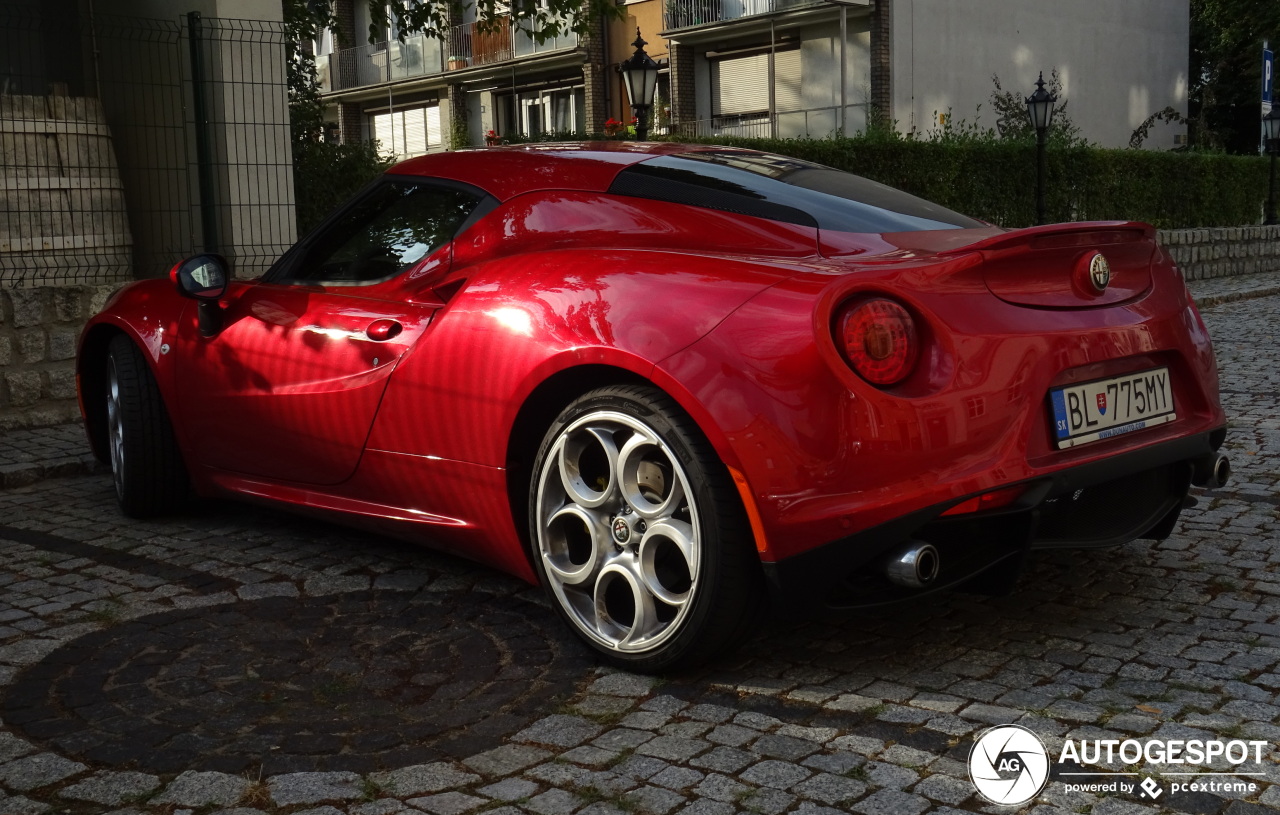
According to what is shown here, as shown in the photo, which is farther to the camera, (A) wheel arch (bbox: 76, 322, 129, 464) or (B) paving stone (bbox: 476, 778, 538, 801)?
(A) wheel arch (bbox: 76, 322, 129, 464)

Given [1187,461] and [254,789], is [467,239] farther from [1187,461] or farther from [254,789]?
[1187,461]

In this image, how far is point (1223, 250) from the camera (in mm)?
20750

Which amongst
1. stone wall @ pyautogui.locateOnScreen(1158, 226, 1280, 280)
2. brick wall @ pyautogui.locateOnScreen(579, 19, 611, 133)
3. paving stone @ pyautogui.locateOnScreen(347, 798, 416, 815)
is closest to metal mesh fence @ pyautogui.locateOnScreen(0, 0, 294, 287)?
paving stone @ pyautogui.locateOnScreen(347, 798, 416, 815)

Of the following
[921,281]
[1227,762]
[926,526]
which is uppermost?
[921,281]

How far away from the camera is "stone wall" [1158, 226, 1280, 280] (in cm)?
1947

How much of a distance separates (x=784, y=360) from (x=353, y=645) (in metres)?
1.45

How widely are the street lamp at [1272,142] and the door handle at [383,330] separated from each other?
22.8 metres

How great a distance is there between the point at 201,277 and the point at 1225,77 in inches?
1522

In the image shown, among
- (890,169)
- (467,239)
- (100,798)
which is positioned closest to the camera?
(100,798)

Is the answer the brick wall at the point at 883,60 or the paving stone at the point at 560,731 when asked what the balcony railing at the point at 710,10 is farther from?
the paving stone at the point at 560,731

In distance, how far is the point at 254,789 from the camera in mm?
2707

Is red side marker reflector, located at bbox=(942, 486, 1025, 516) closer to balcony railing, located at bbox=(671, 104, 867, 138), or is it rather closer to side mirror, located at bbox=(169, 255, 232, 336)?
side mirror, located at bbox=(169, 255, 232, 336)

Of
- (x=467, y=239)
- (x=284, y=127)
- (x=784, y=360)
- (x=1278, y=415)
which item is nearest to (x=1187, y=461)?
(x=784, y=360)

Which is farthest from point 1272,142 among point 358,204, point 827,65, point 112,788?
point 112,788
